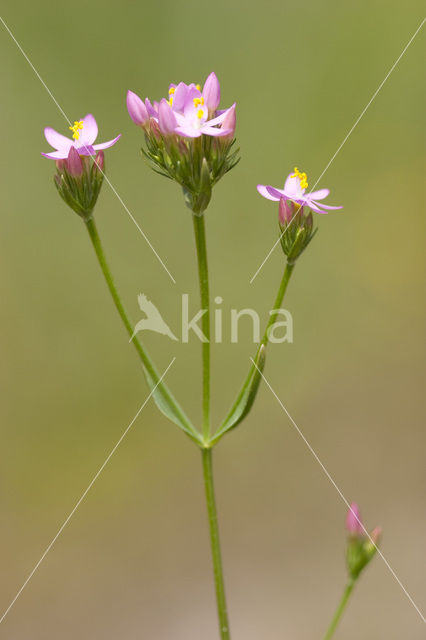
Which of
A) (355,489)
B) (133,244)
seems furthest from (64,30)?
(355,489)

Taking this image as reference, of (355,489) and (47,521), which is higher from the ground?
(355,489)

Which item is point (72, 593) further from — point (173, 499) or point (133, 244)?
point (133, 244)

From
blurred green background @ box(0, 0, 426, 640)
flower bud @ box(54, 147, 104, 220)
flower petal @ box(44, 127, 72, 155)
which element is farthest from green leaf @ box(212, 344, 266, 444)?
blurred green background @ box(0, 0, 426, 640)

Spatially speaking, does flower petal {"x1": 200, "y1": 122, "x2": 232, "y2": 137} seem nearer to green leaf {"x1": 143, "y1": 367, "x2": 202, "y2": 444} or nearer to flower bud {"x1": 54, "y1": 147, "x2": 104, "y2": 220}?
flower bud {"x1": 54, "y1": 147, "x2": 104, "y2": 220}

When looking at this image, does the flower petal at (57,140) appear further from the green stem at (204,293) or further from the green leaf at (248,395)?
the green leaf at (248,395)

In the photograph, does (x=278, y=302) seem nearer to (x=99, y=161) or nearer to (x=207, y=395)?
(x=207, y=395)

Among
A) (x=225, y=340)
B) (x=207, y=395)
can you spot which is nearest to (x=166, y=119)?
(x=207, y=395)
